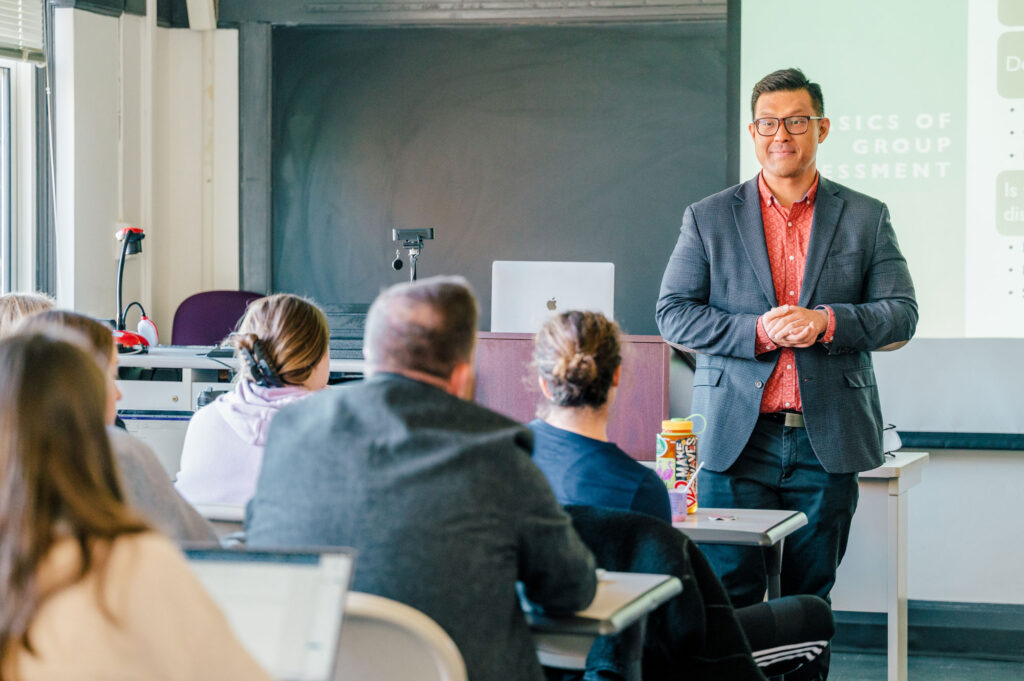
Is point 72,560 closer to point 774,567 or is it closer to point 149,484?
point 149,484

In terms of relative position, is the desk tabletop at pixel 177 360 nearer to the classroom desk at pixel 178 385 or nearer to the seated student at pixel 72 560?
the classroom desk at pixel 178 385

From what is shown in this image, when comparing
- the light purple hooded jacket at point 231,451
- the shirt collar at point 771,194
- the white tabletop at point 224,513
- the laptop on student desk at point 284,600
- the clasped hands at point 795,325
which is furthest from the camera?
the shirt collar at point 771,194

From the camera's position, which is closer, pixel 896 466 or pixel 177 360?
pixel 896 466

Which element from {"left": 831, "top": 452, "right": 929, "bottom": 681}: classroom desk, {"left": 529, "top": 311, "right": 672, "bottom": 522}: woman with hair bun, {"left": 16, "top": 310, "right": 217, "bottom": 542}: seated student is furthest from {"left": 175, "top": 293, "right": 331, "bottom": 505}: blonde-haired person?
{"left": 831, "top": 452, "right": 929, "bottom": 681}: classroom desk

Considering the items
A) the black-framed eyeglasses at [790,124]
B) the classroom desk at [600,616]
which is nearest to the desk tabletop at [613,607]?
the classroom desk at [600,616]

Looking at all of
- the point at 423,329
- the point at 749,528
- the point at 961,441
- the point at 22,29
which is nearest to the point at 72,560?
the point at 423,329

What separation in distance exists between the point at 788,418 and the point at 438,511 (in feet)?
4.76

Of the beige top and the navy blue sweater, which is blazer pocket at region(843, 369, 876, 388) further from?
the beige top

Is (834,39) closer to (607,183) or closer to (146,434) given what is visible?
(607,183)

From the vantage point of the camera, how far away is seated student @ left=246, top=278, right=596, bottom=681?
152cm

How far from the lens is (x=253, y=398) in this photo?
2.53 m

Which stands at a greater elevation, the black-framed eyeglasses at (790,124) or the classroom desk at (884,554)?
the black-framed eyeglasses at (790,124)

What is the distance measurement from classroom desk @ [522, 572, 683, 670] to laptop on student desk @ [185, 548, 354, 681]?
0.41 m

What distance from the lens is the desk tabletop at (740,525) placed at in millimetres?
2283
